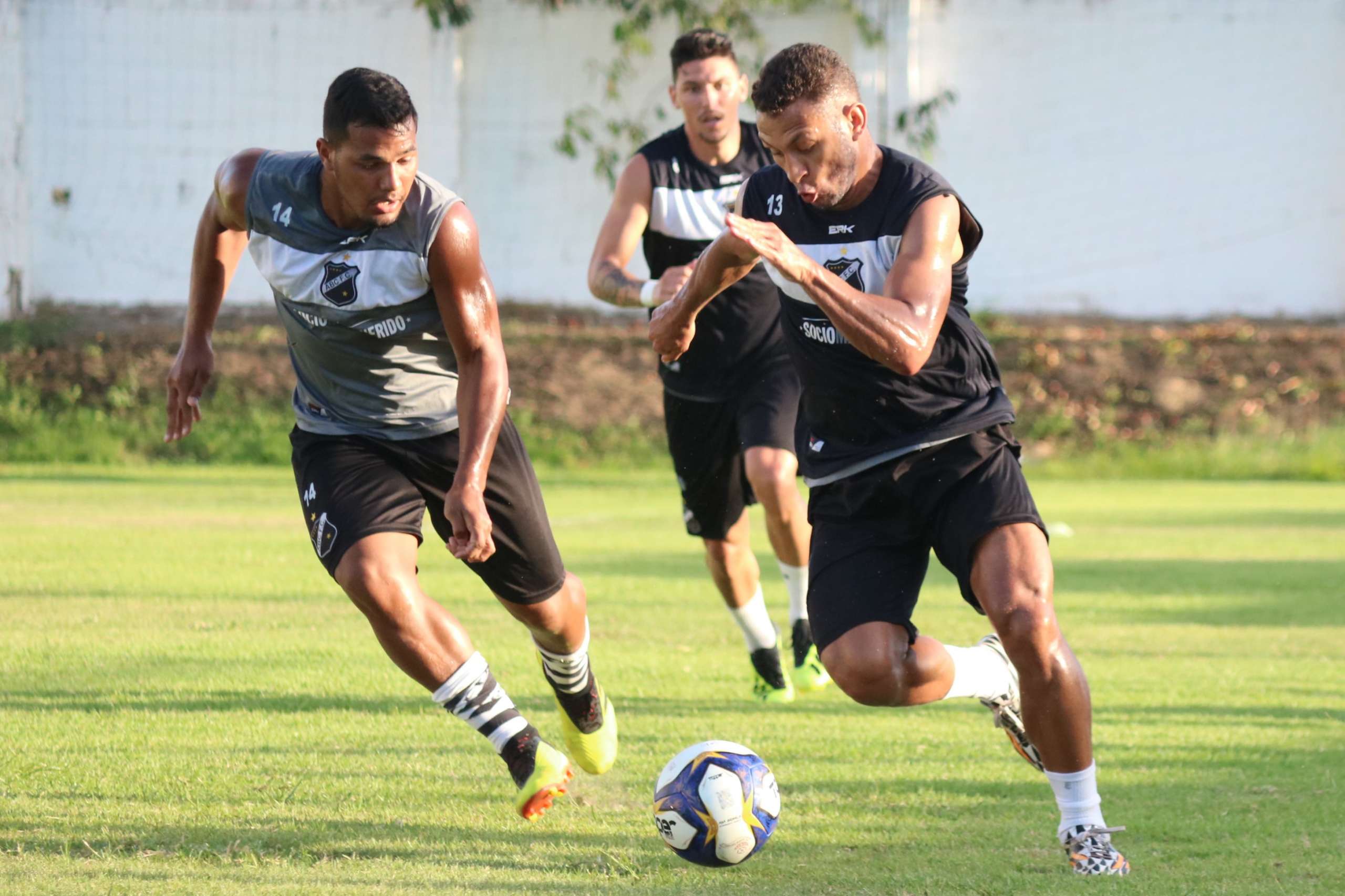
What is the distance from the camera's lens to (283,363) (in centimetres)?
2209

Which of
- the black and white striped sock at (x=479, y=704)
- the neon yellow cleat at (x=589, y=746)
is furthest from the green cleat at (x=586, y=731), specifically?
the black and white striped sock at (x=479, y=704)

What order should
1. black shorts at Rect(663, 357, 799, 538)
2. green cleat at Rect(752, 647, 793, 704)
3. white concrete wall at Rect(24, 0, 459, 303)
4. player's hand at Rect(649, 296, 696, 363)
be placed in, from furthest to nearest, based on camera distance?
white concrete wall at Rect(24, 0, 459, 303) → black shorts at Rect(663, 357, 799, 538) → green cleat at Rect(752, 647, 793, 704) → player's hand at Rect(649, 296, 696, 363)

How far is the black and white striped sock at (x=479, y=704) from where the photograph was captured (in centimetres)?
483

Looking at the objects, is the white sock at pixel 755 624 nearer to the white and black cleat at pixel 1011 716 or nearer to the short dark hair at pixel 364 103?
the white and black cleat at pixel 1011 716

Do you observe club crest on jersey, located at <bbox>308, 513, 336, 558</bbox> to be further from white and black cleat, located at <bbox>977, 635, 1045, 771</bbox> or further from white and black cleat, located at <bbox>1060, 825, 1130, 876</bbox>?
white and black cleat, located at <bbox>1060, 825, 1130, 876</bbox>

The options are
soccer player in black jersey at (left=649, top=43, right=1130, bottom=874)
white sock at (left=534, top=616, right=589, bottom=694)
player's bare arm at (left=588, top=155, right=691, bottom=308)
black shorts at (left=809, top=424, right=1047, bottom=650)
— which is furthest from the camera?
player's bare arm at (left=588, top=155, right=691, bottom=308)

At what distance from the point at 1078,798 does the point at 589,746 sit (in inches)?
70.9

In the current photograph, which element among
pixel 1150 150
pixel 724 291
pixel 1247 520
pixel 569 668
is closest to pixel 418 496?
pixel 569 668

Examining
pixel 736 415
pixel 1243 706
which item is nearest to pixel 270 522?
pixel 736 415

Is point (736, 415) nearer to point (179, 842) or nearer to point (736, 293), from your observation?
point (736, 293)

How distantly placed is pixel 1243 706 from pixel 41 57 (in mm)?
22358

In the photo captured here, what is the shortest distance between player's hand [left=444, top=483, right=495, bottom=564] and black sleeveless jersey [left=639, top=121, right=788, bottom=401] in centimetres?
254

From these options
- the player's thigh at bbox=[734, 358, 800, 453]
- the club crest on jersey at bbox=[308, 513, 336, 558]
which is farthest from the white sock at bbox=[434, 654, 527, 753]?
the player's thigh at bbox=[734, 358, 800, 453]

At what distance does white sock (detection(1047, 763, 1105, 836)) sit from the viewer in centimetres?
444
